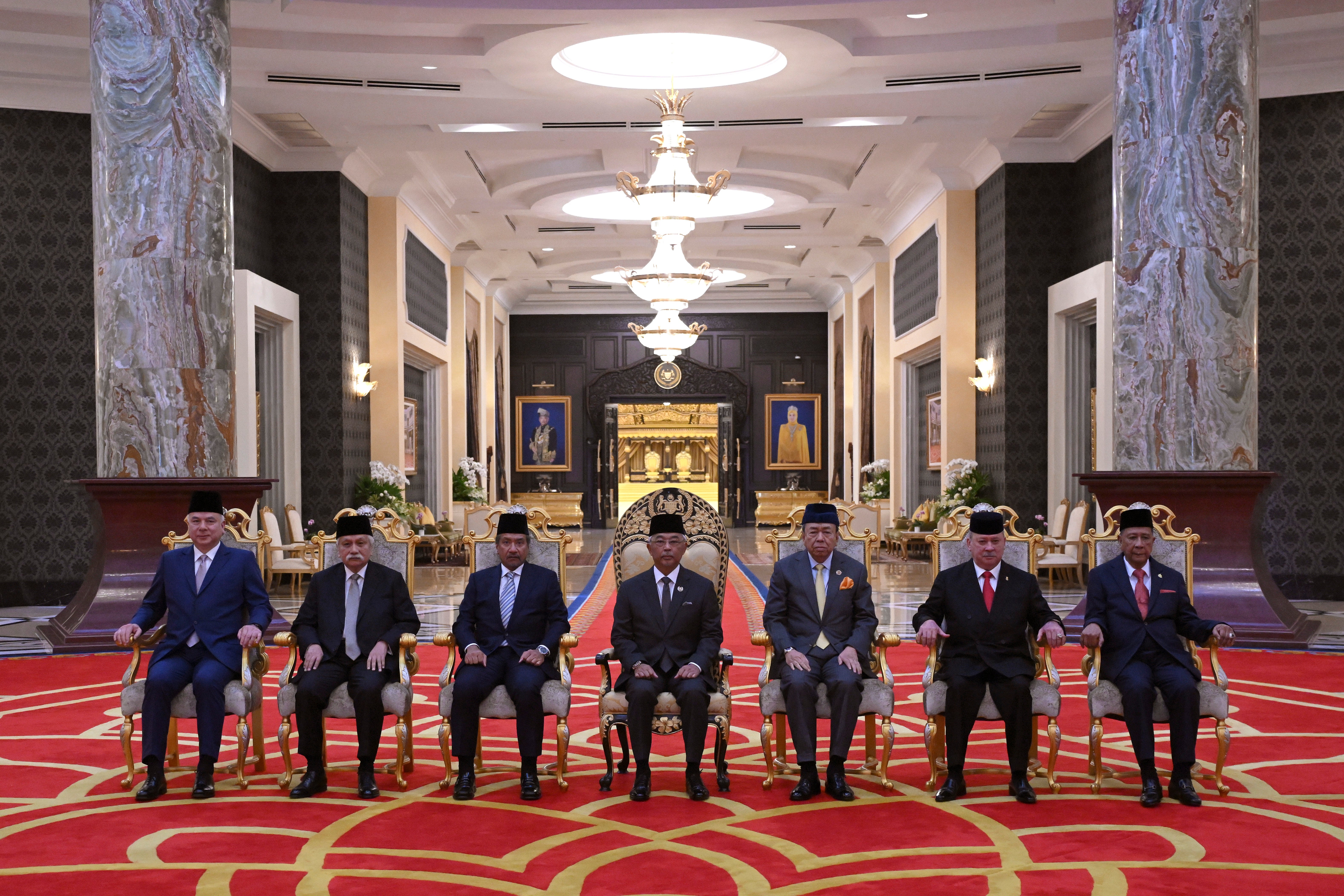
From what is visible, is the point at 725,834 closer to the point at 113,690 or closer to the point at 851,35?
the point at 113,690

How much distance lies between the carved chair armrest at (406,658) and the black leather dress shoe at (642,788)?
0.97 meters

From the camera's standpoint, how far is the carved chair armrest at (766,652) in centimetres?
512

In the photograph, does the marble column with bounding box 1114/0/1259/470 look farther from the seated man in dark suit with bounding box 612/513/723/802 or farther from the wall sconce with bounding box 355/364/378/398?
the wall sconce with bounding box 355/364/378/398

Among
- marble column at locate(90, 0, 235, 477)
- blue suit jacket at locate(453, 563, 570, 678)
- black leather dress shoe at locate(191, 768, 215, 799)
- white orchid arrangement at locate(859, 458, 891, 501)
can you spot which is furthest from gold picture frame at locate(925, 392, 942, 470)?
black leather dress shoe at locate(191, 768, 215, 799)

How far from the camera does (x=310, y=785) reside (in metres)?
4.93

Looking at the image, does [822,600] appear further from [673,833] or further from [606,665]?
[673,833]

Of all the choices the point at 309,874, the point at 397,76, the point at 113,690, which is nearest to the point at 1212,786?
the point at 309,874

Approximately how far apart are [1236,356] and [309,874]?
6.74 m

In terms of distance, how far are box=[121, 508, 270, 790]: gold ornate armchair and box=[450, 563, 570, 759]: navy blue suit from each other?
0.79 metres

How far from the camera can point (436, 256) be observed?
1891cm

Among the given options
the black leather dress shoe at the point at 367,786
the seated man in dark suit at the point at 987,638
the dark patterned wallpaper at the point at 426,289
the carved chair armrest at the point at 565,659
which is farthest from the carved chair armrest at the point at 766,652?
the dark patterned wallpaper at the point at 426,289

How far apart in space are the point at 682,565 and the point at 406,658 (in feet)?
3.89

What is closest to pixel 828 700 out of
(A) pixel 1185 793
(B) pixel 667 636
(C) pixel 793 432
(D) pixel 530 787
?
(B) pixel 667 636

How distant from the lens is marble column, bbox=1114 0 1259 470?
27.6 ft
